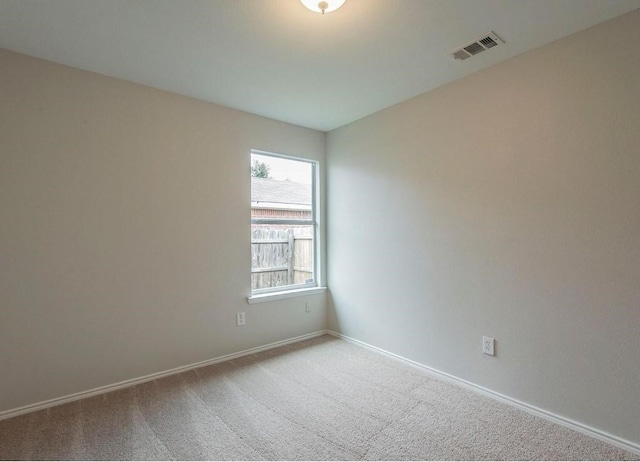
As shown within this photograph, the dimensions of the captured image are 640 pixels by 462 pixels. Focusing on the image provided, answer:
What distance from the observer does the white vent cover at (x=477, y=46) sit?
2.00 metres

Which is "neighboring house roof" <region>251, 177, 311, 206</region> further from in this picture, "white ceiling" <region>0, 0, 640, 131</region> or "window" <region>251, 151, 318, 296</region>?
"white ceiling" <region>0, 0, 640, 131</region>

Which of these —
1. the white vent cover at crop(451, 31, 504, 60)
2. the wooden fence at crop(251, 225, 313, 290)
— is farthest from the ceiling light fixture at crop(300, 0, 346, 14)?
the wooden fence at crop(251, 225, 313, 290)

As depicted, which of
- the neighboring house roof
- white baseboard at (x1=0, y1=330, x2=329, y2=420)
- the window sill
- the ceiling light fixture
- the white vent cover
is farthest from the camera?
the neighboring house roof

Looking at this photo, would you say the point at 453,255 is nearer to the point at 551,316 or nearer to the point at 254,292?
the point at 551,316

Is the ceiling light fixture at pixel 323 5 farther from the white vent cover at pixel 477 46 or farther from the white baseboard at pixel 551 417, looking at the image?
the white baseboard at pixel 551 417

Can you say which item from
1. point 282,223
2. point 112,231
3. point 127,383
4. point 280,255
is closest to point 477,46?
point 282,223

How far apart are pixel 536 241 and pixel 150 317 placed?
9.77ft

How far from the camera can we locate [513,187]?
223 cm

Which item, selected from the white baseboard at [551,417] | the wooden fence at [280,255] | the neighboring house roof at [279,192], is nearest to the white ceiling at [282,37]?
the neighboring house roof at [279,192]

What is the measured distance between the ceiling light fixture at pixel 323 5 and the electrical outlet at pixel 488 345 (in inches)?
94.7

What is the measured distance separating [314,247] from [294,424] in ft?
6.89

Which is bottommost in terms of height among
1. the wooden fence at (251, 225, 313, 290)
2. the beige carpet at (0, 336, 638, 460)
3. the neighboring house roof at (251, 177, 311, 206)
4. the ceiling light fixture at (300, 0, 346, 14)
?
the beige carpet at (0, 336, 638, 460)

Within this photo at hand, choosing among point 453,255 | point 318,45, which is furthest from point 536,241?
point 318,45

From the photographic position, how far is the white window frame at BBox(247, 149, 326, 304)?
3307 mm
